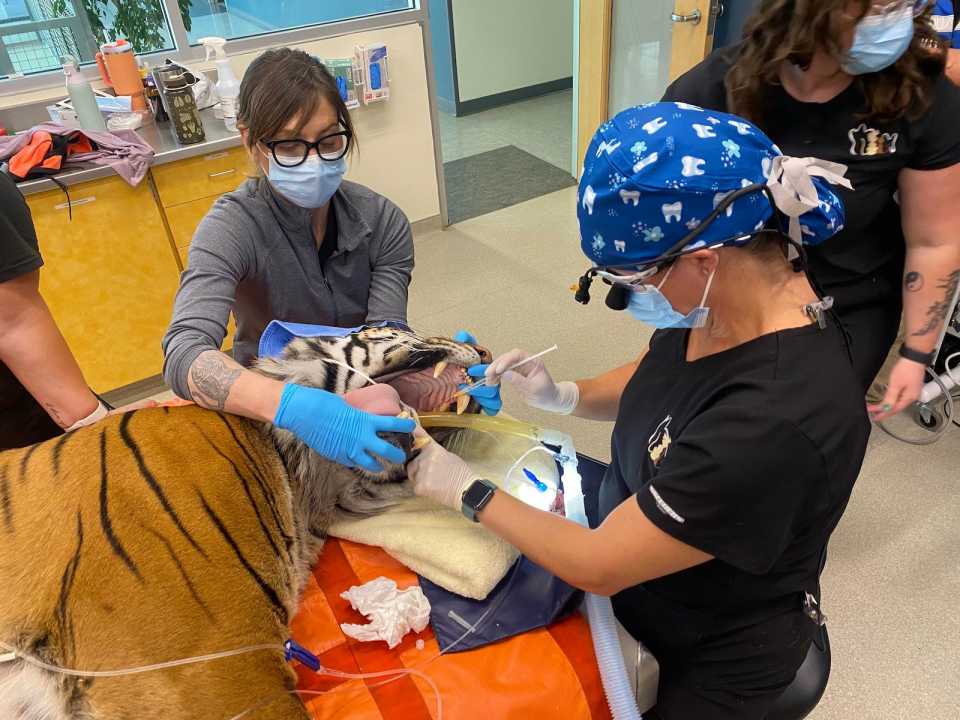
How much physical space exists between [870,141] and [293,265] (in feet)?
4.23

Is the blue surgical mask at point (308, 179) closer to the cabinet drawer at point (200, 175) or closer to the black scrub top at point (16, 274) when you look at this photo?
the black scrub top at point (16, 274)

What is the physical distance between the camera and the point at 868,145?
139cm

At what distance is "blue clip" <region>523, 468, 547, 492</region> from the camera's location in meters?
1.36

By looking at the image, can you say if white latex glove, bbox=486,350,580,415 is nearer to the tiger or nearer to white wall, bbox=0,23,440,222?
the tiger

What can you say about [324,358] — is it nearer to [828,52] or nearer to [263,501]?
[263,501]

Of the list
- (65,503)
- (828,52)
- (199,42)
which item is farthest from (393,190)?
(65,503)

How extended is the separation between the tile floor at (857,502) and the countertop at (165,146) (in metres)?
1.17

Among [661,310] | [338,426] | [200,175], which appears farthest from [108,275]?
[661,310]

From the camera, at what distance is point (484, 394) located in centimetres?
142

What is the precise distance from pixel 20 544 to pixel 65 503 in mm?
78

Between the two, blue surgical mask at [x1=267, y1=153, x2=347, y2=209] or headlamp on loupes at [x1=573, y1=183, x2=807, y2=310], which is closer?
headlamp on loupes at [x1=573, y1=183, x2=807, y2=310]

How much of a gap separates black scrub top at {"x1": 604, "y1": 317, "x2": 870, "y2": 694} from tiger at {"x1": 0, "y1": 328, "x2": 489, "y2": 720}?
1.65 feet

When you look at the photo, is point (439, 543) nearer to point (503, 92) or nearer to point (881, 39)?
point (881, 39)

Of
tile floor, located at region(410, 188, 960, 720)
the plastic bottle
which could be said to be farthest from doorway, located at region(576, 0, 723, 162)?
the plastic bottle
